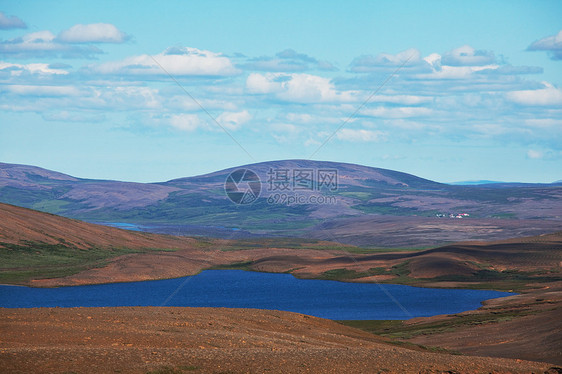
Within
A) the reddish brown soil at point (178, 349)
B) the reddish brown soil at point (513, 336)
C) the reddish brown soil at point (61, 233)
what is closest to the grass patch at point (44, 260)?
the reddish brown soil at point (61, 233)

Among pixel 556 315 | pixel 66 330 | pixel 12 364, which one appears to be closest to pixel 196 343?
pixel 66 330

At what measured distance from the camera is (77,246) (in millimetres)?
156125

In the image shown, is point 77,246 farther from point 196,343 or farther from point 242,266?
point 196,343

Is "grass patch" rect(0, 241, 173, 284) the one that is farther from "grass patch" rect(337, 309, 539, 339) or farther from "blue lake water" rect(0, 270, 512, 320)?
"grass patch" rect(337, 309, 539, 339)

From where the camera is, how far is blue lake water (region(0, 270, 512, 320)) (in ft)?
299

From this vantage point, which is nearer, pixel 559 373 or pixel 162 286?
pixel 559 373

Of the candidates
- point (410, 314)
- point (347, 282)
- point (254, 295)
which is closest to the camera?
point (410, 314)

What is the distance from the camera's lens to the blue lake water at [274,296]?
91.2 metres

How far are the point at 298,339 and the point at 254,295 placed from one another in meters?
67.0

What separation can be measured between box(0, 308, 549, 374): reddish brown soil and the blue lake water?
1587 inches

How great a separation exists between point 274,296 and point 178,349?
75253mm

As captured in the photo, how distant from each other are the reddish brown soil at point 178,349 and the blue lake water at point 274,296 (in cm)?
4031

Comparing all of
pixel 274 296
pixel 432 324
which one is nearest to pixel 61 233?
pixel 274 296

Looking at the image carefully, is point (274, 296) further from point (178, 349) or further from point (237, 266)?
point (178, 349)
